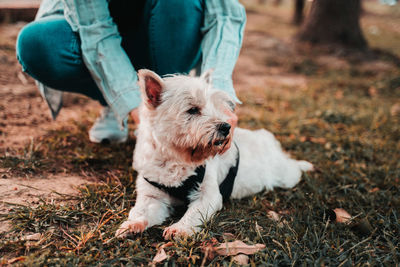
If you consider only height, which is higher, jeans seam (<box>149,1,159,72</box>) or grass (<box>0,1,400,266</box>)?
jeans seam (<box>149,1,159,72</box>)

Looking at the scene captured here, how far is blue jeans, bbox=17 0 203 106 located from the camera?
2.78m

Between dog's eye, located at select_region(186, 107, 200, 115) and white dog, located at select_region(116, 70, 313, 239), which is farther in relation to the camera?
dog's eye, located at select_region(186, 107, 200, 115)

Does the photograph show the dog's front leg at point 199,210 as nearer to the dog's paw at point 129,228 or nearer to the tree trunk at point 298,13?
the dog's paw at point 129,228

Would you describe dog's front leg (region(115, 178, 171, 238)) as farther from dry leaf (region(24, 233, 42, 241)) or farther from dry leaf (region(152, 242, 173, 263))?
dry leaf (region(24, 233, 42, 241))

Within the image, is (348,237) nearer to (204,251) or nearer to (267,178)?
(267,178)

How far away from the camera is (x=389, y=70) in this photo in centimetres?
739

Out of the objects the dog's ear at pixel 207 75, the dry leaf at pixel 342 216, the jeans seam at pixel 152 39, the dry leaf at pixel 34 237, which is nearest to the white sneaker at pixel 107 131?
the jeans seam at pixel 152 39

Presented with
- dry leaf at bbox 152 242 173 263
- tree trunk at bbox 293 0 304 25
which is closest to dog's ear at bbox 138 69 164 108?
dry leaf at bbox 152 242 173 263

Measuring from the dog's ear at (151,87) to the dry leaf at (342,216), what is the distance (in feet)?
5.61

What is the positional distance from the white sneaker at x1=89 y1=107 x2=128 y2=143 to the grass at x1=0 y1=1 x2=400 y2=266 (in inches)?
4.5

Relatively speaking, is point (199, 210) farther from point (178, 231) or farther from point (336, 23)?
point (336, 23)


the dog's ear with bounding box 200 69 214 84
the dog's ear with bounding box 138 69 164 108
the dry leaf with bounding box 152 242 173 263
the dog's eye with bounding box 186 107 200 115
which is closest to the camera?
the dry leaf with bounding box 152 242 173 263

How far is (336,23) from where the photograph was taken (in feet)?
28.1

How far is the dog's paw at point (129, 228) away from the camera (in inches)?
83.1
